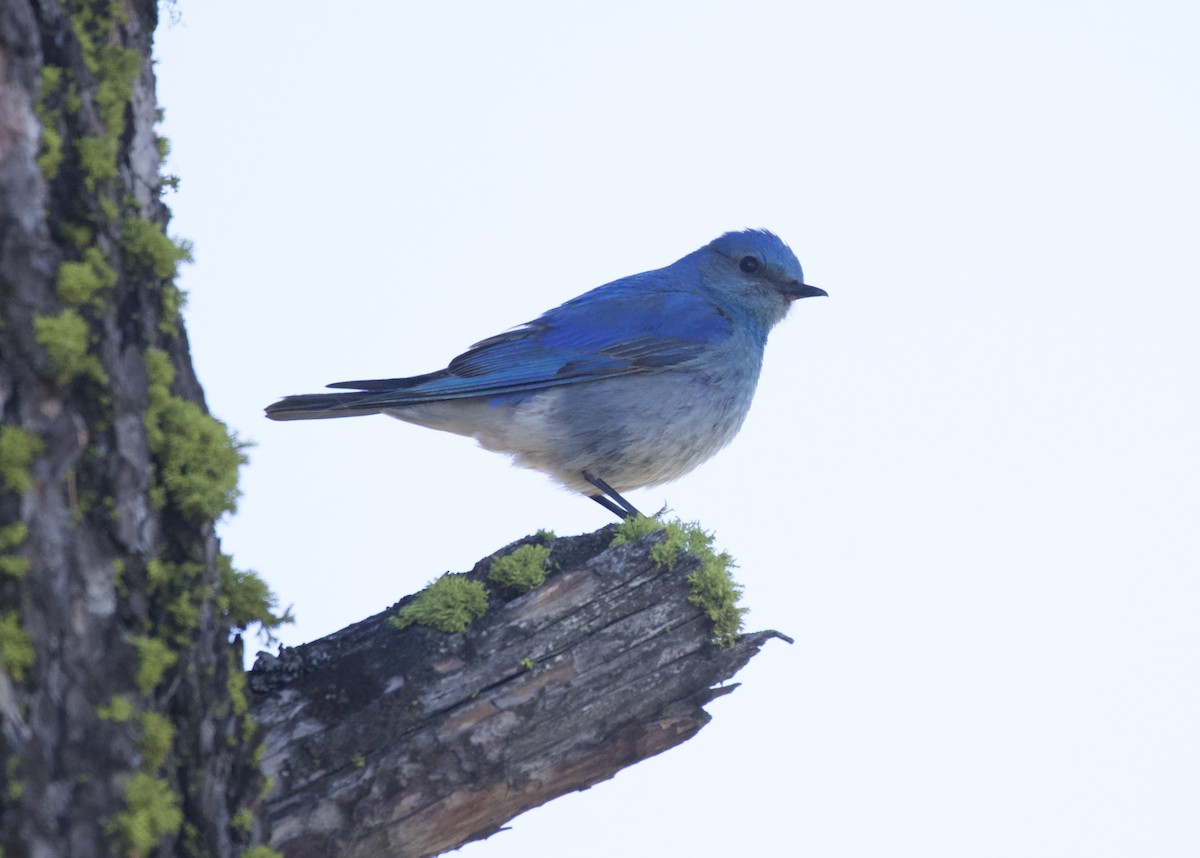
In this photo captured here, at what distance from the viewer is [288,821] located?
134 inches

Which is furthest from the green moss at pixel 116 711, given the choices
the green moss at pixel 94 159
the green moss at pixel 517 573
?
the green moss at pixel 517 573

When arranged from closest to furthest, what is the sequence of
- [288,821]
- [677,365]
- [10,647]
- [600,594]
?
[10,647] < [288,821] < [600,594] < [677,365]

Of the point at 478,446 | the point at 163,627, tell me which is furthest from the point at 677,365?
the point at 163,627

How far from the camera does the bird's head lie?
8.46m

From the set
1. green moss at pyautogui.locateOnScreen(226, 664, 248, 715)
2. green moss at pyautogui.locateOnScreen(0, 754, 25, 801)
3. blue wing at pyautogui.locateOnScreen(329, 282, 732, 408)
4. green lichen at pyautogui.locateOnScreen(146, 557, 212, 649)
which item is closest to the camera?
green moss at pyautogui.locateOnScreen(0, 754, 25, 801)

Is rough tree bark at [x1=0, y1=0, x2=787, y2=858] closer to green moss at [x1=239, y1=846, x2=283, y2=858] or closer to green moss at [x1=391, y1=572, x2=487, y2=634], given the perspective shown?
green moss at [x1=239, y1=846, x2=283, y2=858]

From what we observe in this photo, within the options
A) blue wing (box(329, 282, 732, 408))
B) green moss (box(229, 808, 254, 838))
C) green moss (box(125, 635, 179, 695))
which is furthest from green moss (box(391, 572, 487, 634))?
blue wing (box(329, 282, 732, 408))

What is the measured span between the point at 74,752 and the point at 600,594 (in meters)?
1.81

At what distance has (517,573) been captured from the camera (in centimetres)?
402

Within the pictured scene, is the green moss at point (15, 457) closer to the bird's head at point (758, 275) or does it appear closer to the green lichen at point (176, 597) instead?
the green lichen at point (176, 597)

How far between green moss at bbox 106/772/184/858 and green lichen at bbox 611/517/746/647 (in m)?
1.87

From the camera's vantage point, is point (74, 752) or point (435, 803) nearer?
point (74, 752)

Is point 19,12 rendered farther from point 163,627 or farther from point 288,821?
point 288,821

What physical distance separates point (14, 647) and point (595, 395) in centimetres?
497
